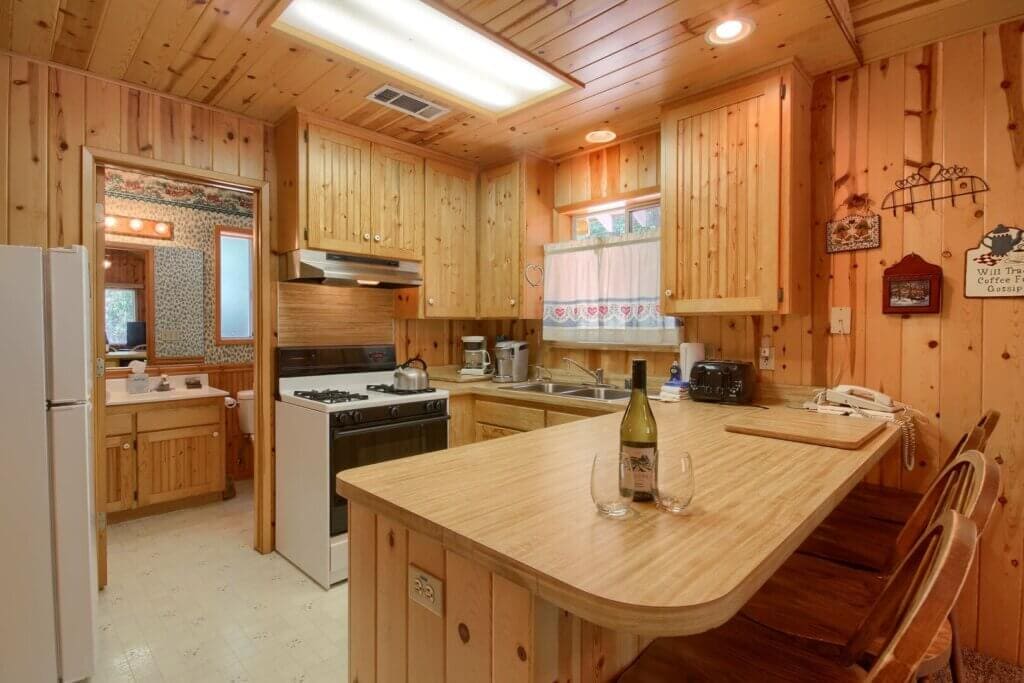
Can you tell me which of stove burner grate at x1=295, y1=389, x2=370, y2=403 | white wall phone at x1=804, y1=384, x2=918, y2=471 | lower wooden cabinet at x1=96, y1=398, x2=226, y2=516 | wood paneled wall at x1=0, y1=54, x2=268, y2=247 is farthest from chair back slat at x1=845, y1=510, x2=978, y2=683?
lower wooden cabinet at x1=96, y1=398, x2=226, y2=516

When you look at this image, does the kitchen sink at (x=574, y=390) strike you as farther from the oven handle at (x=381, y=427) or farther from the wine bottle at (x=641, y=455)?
the wine bottle at (x=641, y=455)

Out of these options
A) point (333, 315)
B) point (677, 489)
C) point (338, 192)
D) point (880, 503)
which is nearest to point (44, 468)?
point (333, 315)

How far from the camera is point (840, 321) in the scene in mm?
2402

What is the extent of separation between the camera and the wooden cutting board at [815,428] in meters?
1.66

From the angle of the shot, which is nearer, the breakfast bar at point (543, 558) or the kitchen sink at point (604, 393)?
the breakfast bar at point (543, 558)

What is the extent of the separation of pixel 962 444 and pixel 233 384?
476cm

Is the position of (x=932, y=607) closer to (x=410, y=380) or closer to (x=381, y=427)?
(x=381, y=427)

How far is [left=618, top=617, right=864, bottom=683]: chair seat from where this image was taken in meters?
0.98

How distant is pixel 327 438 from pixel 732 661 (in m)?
2.07

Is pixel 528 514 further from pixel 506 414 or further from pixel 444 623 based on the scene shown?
pixel 506 414

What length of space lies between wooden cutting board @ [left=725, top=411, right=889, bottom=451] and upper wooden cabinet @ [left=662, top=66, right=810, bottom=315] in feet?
1.76

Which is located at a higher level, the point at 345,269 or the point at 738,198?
the point at 738,198

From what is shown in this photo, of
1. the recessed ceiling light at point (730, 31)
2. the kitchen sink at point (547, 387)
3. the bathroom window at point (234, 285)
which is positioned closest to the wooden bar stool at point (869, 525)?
the recessed ceiling light at point (730, 31)

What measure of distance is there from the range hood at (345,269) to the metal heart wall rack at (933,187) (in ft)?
8.31
